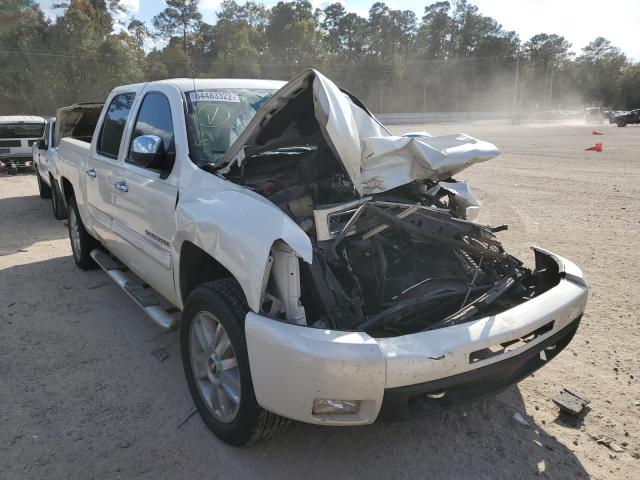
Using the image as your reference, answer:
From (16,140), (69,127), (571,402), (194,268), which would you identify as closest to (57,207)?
(69,127)

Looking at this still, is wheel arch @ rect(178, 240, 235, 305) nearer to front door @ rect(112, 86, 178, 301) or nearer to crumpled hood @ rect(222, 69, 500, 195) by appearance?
front door @ rect(112, 86, 178, 301)

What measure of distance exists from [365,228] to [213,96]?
175cm

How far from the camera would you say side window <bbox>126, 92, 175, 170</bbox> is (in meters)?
3.64

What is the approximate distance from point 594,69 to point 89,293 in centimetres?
10247

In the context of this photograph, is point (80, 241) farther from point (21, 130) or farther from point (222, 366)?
point (21, 130)

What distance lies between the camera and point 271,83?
434 cm

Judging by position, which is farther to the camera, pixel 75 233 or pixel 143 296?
pixel 75 233

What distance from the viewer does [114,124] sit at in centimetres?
470

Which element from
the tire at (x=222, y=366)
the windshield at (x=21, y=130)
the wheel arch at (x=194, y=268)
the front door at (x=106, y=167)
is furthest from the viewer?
the windshield at (x=21, y=130)

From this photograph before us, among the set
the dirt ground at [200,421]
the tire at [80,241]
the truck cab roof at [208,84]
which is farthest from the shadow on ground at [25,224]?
the truck cab roof at [208,84]

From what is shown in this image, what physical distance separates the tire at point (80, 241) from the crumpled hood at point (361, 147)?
3288 mm

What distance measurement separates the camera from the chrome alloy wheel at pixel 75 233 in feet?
19.4

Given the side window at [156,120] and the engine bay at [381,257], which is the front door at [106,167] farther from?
the engine bay at [381,257]

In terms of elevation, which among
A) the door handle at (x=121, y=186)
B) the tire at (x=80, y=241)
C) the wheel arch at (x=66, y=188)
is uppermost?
the door handle at (x=121, y=186)
